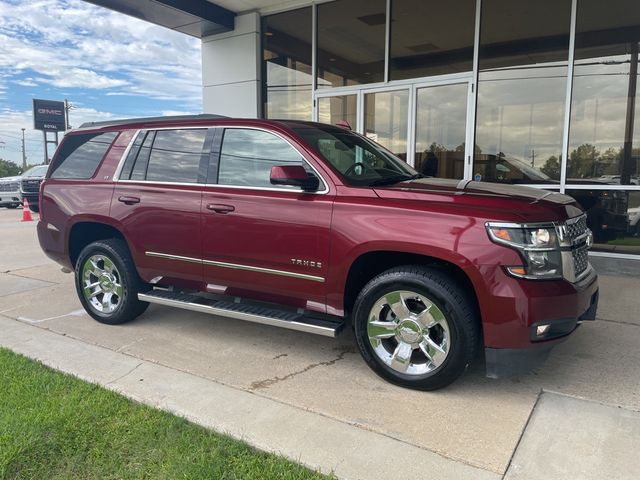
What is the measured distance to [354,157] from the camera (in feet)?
14.1

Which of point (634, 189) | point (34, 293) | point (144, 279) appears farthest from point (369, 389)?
point (634, 189)

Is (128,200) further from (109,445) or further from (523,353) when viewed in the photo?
(523,353)

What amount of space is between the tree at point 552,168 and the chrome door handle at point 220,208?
18.9 feet

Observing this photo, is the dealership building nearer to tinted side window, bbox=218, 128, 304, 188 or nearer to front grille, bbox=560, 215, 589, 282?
front grille, bbox=560, 215, 589, 282

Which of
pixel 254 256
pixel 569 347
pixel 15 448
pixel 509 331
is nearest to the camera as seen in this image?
pixel 15 448

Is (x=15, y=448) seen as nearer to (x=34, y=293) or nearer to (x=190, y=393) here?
(x=190, y=393)

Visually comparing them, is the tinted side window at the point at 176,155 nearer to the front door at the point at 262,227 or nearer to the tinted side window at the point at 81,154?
the front door at the point at 262,227

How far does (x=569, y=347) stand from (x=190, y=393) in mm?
3163

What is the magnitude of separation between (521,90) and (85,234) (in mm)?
6885

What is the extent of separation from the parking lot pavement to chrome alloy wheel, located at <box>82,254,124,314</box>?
230mm

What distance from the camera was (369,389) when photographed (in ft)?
11.8

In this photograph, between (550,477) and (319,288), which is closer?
(550,477)

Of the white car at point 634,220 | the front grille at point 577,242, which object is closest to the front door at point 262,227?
the front grille at point 577,242

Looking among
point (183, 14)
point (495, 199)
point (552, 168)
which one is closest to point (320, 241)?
point (495, 199)
